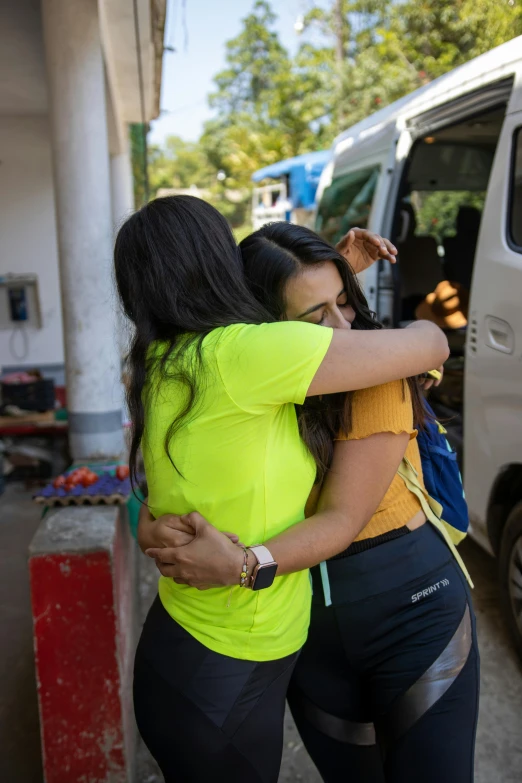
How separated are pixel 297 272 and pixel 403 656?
0.83m

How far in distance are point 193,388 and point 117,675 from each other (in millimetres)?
1305

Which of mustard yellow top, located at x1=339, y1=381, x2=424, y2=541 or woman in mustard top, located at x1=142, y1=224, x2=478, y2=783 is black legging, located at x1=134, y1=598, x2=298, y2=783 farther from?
mustard yellow top, located at x1=339, y1=381, x2=424, y2=541

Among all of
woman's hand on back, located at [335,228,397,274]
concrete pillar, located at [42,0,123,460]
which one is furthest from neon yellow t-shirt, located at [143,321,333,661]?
concrete pillar, located at [42,0,123,460]

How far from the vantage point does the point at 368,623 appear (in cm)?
138

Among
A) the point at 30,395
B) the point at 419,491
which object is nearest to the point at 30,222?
the point at 30,395

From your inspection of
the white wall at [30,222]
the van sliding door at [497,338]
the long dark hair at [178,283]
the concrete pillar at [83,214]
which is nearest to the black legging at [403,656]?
the long dark hair at [178,283]

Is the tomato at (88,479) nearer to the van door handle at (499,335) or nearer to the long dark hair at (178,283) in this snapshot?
the long dark hair at (178,283)

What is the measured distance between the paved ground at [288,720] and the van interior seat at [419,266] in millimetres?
2123

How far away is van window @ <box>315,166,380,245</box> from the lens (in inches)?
183

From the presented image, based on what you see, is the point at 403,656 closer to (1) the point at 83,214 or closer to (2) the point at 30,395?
(1) the point at 83,214

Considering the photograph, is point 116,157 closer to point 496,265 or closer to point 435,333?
point 496,265

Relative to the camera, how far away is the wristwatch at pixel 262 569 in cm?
115

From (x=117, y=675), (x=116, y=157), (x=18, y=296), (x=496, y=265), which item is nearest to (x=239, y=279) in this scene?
(x=117, y=675)

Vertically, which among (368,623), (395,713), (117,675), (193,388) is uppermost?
(193,388)
